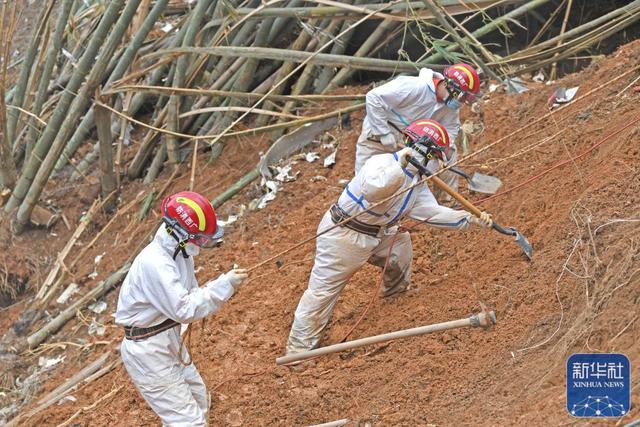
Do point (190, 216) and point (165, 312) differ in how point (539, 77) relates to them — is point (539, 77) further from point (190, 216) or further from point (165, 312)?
point (165, 312)

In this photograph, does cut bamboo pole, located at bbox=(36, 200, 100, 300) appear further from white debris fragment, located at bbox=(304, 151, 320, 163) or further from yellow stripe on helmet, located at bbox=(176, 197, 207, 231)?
yellow stripe on helmet, located at bbox=(176, 197, 207, 231)

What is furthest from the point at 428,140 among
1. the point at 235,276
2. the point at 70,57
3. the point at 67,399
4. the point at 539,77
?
the point at 70,57

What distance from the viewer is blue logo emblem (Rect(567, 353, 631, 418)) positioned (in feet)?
16.7

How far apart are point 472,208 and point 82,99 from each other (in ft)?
16.4

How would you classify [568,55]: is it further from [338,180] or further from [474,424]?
[474,424]

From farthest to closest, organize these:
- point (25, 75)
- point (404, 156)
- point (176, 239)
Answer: point (25, 75), point (404, 156), point (176, 239)

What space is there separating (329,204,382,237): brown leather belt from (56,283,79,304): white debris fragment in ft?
13.3

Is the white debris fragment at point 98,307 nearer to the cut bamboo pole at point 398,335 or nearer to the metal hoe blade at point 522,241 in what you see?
the cut bamboo pole at point 398,335

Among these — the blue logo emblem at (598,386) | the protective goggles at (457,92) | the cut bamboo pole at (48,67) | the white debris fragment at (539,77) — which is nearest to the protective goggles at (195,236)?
the blue logo emblem at (598,386)

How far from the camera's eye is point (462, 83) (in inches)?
324

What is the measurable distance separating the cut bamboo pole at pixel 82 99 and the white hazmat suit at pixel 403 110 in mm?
3092

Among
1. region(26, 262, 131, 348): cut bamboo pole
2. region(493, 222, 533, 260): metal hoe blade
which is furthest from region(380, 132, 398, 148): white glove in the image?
region(26, 262, 131, 348): cut bamboo pole

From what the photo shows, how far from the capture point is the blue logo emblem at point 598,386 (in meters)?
5.09

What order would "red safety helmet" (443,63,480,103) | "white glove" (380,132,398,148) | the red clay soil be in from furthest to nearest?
"white glove" (380,132,398,148)
"red safety helmet" (443,63,480,103)
the red clay soil
